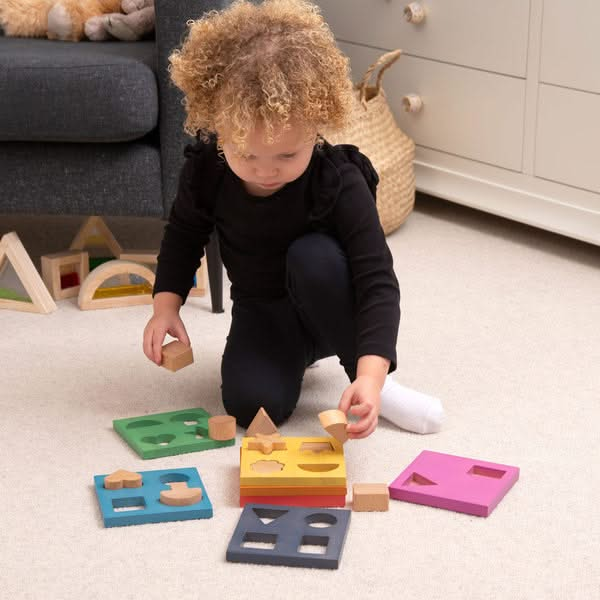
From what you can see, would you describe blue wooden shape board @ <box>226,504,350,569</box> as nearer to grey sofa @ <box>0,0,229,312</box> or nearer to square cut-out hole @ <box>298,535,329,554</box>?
square cut-out hole @ <box>298,535,329,554</box>

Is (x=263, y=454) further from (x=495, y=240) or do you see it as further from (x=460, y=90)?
(x=460, y=90)

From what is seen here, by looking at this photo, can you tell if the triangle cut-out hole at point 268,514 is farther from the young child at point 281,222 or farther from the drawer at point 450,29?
the drawer at point 450,29

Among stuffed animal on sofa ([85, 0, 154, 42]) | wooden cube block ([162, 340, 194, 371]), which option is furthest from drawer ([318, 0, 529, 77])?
wooden cube block ([162, 340, 194, 371])

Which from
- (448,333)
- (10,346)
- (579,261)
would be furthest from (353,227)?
(579,261)

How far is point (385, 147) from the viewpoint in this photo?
2.17 meters

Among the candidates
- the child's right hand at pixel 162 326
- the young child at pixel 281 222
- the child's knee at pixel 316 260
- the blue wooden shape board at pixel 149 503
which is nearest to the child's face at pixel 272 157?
the young child at pixel 281 222

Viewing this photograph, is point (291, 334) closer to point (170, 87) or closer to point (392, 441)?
point (392, 441)

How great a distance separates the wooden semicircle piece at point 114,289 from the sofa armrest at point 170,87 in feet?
0.46

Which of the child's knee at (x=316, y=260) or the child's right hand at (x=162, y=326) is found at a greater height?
the child's knee at (x=316, y=260)

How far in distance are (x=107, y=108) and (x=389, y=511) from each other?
2.62ft

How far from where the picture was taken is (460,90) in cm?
221

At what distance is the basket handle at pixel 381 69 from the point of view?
2115 millimetres

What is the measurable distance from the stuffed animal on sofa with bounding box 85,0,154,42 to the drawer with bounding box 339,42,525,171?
600 millimetres

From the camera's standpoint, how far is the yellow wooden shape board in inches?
46.4
